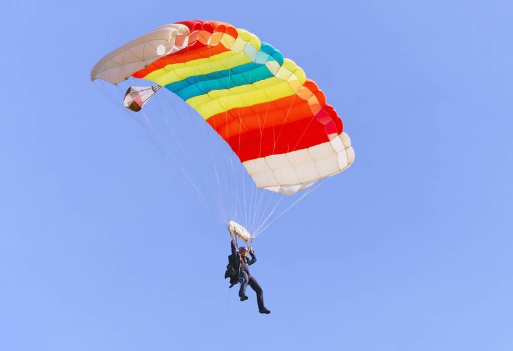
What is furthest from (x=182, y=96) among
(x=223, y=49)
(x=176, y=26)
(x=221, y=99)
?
(x=176, y=26)

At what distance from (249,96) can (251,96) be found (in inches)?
1.6

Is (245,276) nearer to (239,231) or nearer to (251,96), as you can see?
(239,231)

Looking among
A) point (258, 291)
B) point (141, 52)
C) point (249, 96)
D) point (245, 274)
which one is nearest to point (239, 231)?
point (245, 274)

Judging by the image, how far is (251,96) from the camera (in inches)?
836

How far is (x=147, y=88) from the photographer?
68.2ft

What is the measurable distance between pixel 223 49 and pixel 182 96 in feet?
7.98

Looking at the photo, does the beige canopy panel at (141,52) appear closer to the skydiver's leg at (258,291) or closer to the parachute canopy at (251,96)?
the parachute canopy at (251,96)

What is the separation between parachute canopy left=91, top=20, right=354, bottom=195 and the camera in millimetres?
18722

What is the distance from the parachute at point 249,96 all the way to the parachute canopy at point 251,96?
0.02m

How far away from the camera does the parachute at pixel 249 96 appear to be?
18.7 m

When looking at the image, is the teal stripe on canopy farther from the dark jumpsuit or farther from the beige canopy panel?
the dark jumpsuit

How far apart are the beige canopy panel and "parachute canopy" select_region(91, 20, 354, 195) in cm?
2

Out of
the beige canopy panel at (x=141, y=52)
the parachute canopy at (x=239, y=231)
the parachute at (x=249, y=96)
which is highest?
the parachute at (x=249, y=96)

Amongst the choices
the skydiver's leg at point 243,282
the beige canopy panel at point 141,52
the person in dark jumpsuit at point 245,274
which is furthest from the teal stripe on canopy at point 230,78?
the skydiver's leg at point 243,282
